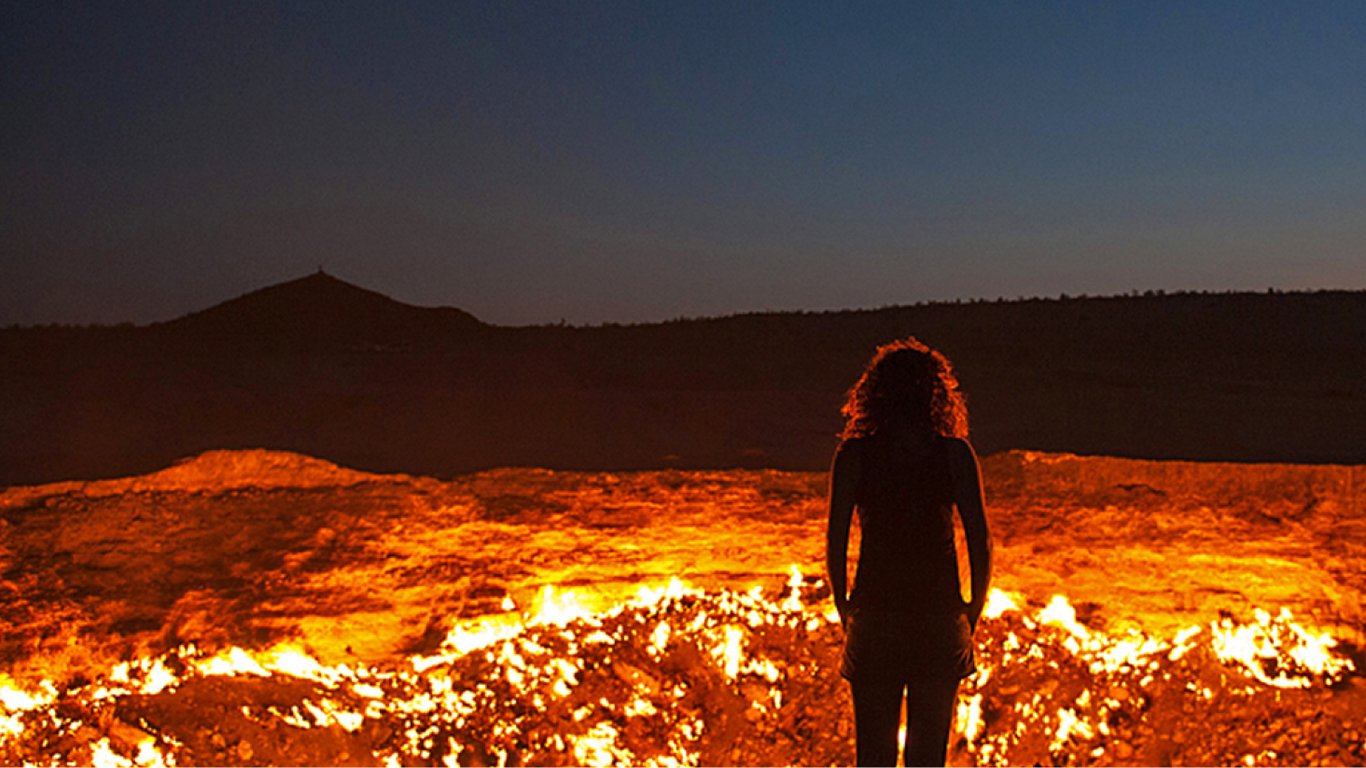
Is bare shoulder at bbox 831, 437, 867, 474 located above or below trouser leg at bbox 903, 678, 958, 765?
above

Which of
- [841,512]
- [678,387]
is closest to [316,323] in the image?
[678,387]

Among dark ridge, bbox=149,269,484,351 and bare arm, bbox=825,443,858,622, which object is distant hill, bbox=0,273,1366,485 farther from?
bare arm, bbox=825,443,858,622

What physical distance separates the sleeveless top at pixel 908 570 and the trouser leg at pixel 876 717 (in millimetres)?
49

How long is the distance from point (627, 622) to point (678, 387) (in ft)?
33.2

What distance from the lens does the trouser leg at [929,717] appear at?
2.75 m

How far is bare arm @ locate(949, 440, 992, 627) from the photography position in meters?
2.73

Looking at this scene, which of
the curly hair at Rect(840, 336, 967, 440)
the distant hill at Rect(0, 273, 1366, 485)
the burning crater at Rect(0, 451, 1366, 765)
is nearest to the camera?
the curly hair at Rect(840, 336, 967, 440)

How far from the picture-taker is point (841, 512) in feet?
9.16

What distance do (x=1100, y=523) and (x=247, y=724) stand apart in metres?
4.54

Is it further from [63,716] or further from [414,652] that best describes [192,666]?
[414,652]

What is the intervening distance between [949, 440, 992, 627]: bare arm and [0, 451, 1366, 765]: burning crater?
8.01 ft

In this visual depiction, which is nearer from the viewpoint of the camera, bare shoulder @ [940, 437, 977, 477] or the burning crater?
bare shoulder @ [940, 437, 977, 477]

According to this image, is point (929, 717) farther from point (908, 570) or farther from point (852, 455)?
point (852, 455)

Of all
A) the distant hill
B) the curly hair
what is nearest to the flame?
the curly hair
